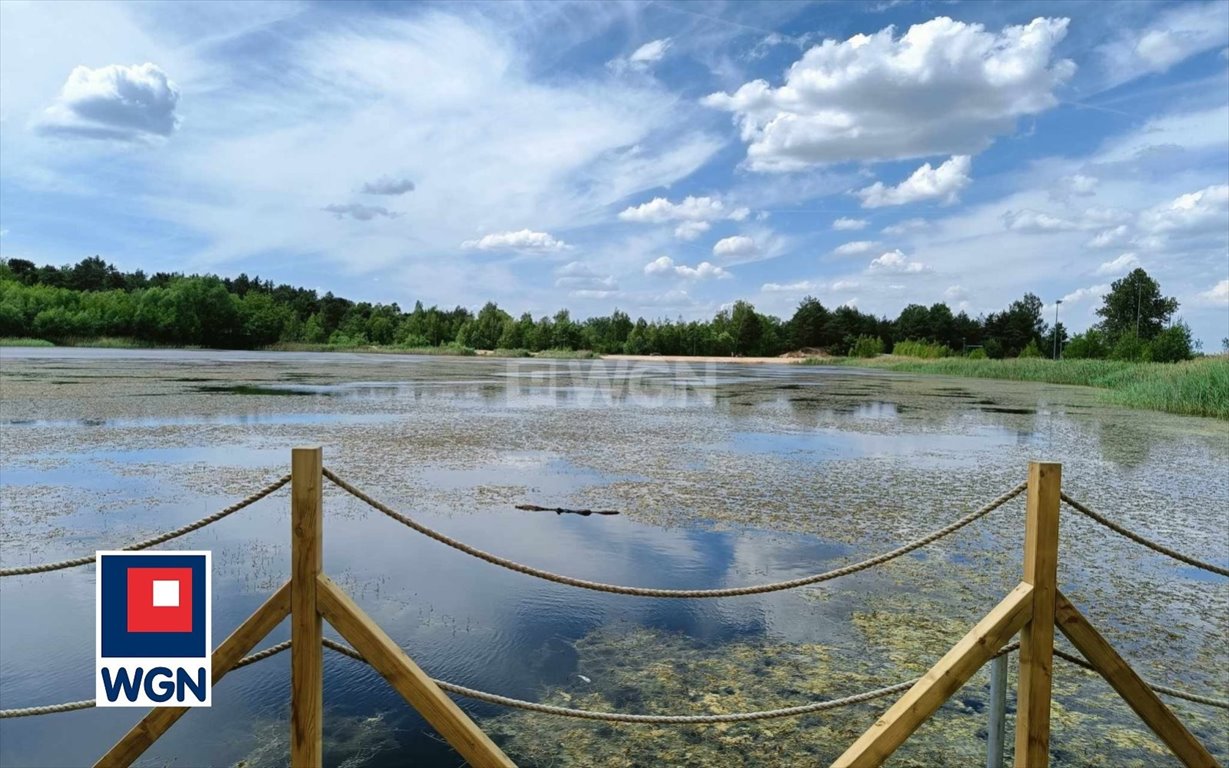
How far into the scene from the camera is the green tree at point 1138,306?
72625mm

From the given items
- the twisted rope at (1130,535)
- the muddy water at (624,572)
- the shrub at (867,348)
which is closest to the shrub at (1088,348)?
the shrub at (867,348)

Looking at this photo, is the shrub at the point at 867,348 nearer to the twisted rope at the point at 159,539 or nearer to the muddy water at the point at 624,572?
the muddy water at the point at 624,572

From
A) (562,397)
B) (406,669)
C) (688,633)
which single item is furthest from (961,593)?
(562,397)

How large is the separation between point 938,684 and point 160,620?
94.4 inches

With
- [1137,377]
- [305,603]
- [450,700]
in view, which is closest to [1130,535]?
[450,700]

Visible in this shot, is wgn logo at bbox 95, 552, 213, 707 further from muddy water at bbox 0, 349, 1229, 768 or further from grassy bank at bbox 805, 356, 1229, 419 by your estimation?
grassy bank at bbox 805, 356, 1229, 419

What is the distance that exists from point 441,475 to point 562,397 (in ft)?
43.1

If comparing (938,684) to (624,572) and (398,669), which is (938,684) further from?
(624,572)

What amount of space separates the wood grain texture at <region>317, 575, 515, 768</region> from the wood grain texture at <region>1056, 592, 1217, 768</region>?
189 centimetres

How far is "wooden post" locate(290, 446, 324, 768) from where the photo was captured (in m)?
2.19

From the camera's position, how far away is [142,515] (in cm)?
684

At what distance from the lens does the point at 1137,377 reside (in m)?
27.7

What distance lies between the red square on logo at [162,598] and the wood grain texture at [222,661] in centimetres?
17

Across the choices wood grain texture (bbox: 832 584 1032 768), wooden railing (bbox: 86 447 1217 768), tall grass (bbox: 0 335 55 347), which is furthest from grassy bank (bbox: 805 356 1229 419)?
tall grass (bbox: 0 335 55 347)
